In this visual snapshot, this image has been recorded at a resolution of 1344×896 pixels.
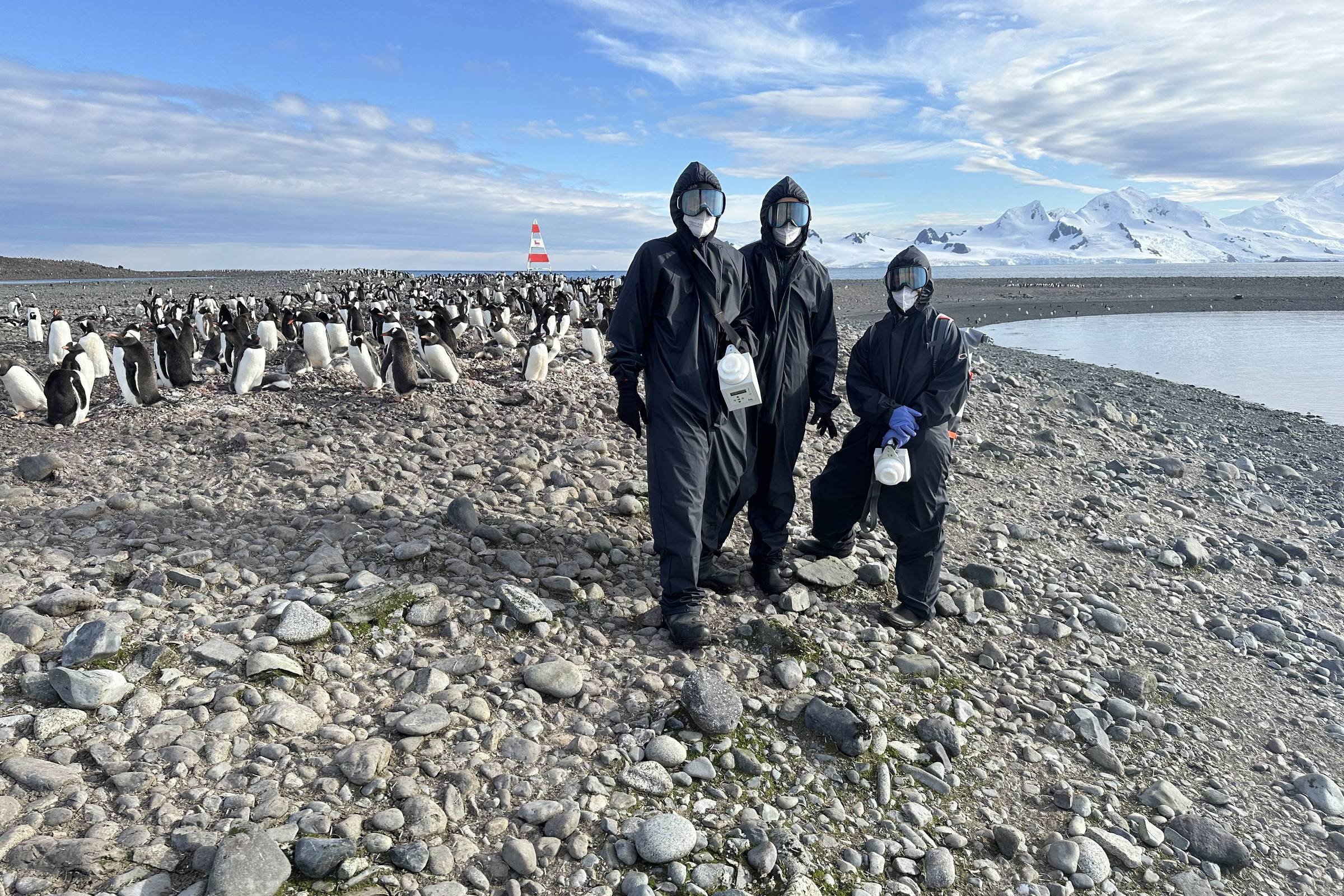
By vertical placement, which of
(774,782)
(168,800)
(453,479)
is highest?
(453,479)

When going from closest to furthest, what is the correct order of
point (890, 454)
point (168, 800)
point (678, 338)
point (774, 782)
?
point (168, 800), point (774, 782), point (678, 338), point (890, 454)

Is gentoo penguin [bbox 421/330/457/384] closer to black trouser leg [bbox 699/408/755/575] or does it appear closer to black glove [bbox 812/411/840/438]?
black trouser leg [bbox 699/408/755/575]

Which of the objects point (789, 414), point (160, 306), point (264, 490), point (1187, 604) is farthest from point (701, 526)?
point (160, 306)

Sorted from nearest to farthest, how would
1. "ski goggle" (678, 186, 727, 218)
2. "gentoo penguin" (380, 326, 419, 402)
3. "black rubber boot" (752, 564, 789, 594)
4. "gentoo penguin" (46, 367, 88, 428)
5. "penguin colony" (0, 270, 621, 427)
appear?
"ski goggle" (678, 186, 727, 218)
"black rubber boot" (752, 564, 789, 594)
"gentoo penguin" (46, 367, 88, 428)
"penguin colony" (0, 270, 621, 427)
"gentoo penguin" (380, 326, 419, 402)

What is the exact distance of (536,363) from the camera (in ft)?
29.8

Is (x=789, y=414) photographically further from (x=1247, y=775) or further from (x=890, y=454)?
(x=1247, y=775)

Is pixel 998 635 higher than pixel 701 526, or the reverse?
pixel 701 526

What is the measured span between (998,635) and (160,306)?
2330cm

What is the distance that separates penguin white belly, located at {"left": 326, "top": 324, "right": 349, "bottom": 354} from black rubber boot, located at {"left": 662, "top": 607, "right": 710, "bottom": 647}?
32.7 feet

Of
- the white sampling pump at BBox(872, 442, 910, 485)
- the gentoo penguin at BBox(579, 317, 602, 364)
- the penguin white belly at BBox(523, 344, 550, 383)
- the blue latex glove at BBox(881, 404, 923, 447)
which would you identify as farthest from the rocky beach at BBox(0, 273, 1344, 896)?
the gentoo penguin at BBox(579, 317, 602, 364)

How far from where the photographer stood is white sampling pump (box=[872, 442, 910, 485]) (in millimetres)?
4117

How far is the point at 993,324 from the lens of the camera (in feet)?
97.1

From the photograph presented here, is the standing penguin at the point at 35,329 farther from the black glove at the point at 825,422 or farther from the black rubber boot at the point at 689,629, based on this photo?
the black glove at the point at 825,422

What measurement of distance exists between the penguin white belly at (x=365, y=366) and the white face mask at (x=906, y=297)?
627 centimetres
